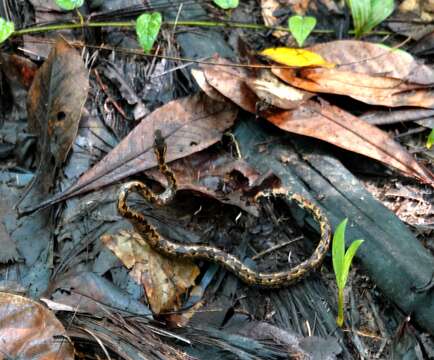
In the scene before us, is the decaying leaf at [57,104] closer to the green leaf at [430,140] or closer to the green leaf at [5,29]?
the green leaf at [5,29]

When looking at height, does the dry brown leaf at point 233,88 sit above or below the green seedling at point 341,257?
above

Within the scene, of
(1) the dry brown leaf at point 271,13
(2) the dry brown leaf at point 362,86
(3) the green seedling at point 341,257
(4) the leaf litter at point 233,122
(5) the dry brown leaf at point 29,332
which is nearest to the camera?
(5) the dry brown leaf at point 29,332

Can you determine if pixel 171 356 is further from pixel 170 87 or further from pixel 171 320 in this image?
pixel 170 87

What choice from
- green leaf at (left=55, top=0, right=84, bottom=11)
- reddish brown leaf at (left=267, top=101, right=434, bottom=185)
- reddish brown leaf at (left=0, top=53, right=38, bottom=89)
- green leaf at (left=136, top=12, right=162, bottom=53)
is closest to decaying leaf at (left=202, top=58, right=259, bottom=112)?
reddish brown leaf at (left=267, top=101, right=434, bottom=185)

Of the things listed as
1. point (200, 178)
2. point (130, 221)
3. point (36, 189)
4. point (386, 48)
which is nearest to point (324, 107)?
point (386, 48)

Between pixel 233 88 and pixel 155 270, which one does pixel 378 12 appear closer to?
pixel 233 88

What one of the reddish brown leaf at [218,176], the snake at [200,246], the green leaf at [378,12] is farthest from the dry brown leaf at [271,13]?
the snake at [200,246]
